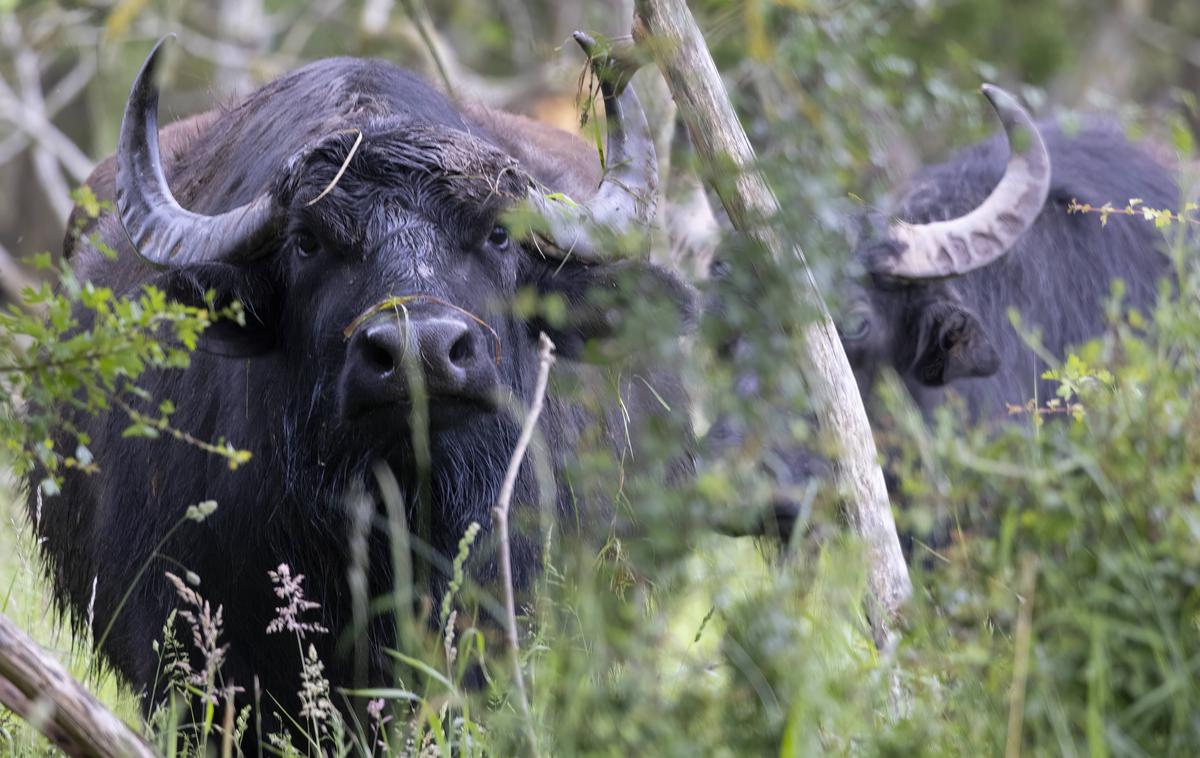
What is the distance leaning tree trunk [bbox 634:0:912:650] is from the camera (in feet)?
14.5

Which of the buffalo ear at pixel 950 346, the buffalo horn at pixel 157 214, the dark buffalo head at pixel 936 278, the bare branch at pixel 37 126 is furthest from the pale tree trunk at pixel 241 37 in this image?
the buffalo horn at pixel 157 214

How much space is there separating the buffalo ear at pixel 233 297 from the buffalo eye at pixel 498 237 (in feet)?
2.46

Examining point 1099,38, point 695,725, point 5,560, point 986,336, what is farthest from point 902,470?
point 1099,38

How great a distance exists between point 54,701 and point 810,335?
2.28 m

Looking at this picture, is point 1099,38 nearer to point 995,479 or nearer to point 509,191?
point 509,191

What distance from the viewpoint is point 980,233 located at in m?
7.04

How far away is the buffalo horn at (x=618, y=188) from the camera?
16.4 ft

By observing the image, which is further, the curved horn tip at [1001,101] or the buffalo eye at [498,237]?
the curved horn tip at [1001,101]

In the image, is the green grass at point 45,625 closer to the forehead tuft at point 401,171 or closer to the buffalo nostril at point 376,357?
the buffalo nostril at point 376,357

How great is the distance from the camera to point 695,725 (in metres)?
3.14

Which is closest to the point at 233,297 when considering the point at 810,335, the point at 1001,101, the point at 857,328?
the point at 810,335

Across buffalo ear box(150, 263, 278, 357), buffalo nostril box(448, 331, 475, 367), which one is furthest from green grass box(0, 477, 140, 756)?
buffalo nostril box(448, 331, 475, 367)

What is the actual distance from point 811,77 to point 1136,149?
1.69 m

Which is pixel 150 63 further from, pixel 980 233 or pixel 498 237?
pixel 980 233
